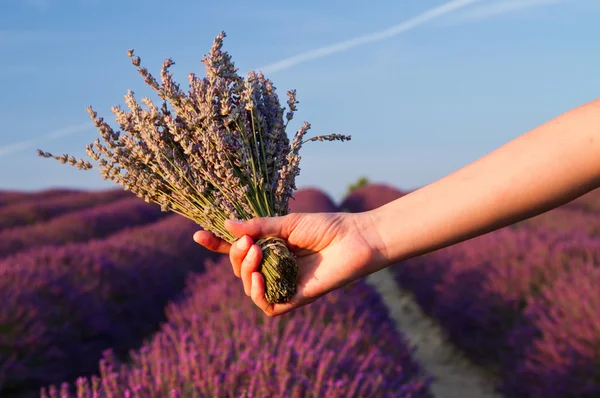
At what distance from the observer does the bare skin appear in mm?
1837

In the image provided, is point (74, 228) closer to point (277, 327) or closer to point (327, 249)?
point (277, 327)

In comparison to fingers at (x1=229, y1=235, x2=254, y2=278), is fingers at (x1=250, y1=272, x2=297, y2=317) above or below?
below

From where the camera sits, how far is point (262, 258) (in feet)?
6.27

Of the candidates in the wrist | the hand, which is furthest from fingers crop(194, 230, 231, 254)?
the wrist

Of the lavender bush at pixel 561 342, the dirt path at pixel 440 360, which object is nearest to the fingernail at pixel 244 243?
the dirt path at pixel 440 360

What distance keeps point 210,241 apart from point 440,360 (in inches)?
178

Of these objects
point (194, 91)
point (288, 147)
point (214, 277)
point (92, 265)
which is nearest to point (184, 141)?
point (194, 91)

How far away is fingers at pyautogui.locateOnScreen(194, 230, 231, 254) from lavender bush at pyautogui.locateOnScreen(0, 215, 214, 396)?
223 cm

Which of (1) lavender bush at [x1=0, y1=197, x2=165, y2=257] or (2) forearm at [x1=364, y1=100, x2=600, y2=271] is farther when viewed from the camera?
(1) lavender bush at [x1=0, y1=197, x2=165, y2=257]

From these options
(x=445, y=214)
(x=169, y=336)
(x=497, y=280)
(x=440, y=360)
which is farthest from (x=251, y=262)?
(x=440, y=360)

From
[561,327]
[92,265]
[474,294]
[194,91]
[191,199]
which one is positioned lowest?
[561,327]

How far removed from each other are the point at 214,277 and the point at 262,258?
11.0ft

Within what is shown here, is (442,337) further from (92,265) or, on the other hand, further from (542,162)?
(542,162)

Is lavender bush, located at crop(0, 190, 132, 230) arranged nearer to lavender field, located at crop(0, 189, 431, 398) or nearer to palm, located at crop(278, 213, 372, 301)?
lavender field, located at crop(0, 189, 431, 398)
